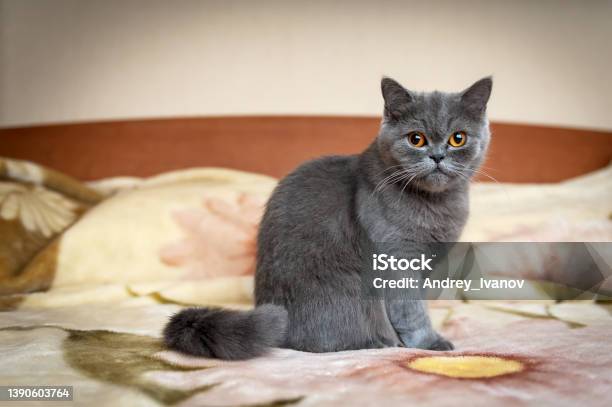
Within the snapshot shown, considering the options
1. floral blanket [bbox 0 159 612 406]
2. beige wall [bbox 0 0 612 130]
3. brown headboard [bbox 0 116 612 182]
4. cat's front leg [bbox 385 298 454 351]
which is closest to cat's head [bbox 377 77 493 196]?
cat's front leg [bbox 385 298 454 351]

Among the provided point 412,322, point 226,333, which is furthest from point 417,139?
point 226,333

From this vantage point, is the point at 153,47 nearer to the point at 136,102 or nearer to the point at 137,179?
the point at 136,102

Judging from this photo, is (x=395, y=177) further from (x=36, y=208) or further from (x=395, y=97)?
(x=36, y=208)

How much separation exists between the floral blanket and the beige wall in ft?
1.35

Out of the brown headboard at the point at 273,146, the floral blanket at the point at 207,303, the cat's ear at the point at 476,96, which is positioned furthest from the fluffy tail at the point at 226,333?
the brown headboard at the point at 273,146

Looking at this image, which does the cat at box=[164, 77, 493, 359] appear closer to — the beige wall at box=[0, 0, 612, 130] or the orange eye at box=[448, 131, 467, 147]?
the orange eye at box=[448, 131, 467, 147]

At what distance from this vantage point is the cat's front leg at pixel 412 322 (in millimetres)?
1113

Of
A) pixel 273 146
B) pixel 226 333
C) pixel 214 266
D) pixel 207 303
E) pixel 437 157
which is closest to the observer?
pixel 226 333

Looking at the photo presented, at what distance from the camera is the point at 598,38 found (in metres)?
2.22

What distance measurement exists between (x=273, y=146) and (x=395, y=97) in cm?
101

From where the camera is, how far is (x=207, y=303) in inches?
58.6

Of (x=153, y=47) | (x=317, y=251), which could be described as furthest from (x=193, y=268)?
(x=153, y=47)

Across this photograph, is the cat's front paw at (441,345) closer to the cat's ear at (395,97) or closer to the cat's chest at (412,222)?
the cat's chest at (412,222)

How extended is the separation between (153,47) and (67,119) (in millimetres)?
494
